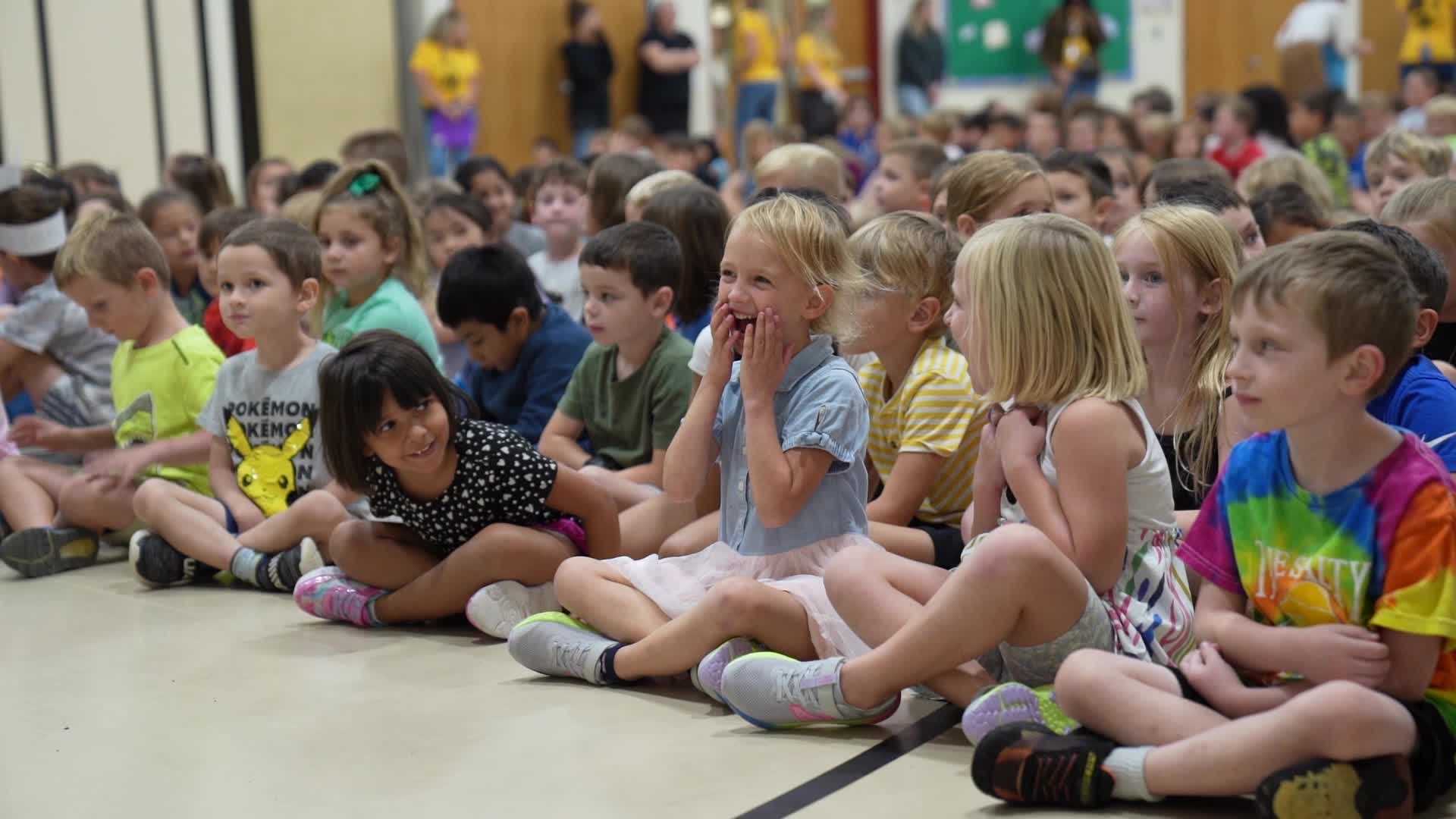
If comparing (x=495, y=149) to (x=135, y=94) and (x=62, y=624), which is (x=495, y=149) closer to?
(x=135, y=94)

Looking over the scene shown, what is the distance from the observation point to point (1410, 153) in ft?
16.2

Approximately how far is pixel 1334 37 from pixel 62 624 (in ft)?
42.6

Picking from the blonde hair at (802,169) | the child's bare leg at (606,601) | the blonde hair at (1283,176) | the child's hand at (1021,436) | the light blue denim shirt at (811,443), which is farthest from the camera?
the blonde hair at (1283,176)

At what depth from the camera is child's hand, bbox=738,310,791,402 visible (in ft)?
9.11

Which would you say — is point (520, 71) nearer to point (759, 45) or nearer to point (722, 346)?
point (759, 45)

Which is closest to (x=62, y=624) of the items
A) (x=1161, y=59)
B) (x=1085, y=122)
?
(x=1085, y=122)

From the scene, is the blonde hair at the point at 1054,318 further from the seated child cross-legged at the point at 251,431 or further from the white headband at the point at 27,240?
Result: the white headband at the point at 27,240

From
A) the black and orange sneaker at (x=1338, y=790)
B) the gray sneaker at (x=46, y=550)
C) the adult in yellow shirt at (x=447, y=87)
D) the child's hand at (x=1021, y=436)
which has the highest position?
the adult in yellow shirt at (x=447, y=87)

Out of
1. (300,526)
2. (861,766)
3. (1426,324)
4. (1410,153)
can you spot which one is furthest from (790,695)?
(1410,153)

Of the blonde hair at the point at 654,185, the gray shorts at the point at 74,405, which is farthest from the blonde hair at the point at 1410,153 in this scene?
the gray shorts at the point at 74,405

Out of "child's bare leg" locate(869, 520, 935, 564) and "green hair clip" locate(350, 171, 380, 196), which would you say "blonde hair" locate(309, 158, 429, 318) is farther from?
"child's bare leg" locate(869, 520, 935, 564)

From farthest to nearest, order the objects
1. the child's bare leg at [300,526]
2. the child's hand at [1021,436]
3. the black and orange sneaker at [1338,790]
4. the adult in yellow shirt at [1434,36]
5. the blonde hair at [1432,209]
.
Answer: the adult in yellow shirt at [1434,36]
the child's bare leg at [300,526]
the blonde hair at [1432,209]
the child's hand at [1021,436]
the black and orange sneaker at [1338,790]

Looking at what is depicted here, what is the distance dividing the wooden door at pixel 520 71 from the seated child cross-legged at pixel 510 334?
8.39 meters

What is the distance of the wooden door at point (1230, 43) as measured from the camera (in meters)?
15.4
